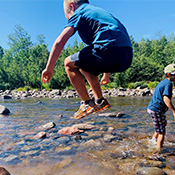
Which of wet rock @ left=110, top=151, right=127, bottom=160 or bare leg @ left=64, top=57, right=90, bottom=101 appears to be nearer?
bare leg @ left=64, top=57, right=90, bottom=101

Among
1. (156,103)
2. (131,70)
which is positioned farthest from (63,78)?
(156,103)

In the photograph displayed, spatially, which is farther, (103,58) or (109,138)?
(109,138)

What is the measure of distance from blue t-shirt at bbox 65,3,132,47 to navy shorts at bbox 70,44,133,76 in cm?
7

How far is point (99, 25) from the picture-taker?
1.97 m

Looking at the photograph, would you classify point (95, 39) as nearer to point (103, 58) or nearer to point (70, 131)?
point (103, 58)

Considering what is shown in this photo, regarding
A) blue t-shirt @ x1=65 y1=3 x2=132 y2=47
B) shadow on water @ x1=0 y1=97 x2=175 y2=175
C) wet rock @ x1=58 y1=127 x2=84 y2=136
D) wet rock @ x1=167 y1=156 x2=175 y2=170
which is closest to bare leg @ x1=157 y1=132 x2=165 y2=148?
shadow on water @ x1=0 y1=97 x2=175 y2=175

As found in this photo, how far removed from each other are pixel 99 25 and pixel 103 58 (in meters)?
0.39

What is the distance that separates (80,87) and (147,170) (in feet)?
4.75

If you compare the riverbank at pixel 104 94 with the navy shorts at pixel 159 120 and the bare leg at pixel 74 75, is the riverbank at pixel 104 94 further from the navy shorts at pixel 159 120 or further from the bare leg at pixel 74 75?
the bare leg at pixel 74 75

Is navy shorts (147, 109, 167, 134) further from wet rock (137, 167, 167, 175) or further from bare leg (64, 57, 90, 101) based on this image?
bare leg (64, 57, 90, 101)

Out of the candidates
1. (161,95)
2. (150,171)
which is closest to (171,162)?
(150,171)

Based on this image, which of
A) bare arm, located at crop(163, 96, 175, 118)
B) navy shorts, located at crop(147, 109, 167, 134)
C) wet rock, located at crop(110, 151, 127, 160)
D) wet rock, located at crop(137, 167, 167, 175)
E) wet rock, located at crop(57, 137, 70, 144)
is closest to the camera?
wet rock, located at crop(137, 167, 167, 175)

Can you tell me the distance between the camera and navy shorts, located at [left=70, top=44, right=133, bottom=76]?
1962mm

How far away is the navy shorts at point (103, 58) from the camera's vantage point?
196cm
